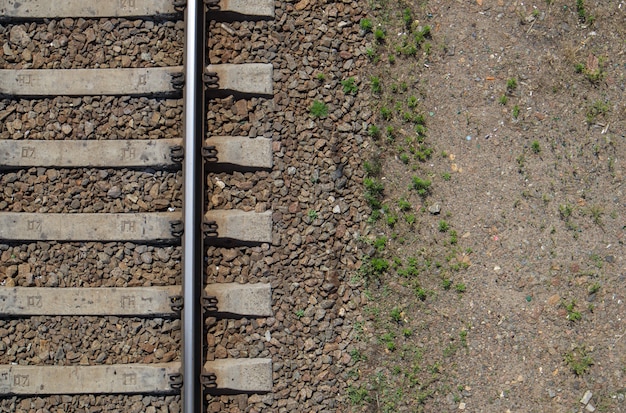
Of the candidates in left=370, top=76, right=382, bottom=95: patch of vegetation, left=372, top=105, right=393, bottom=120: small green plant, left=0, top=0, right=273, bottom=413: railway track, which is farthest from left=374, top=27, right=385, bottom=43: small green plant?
left=0, top=0, right=273, bottom=413: railway track

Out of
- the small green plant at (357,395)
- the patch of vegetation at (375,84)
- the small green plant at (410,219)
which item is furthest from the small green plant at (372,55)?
the small green plant at (357,395)

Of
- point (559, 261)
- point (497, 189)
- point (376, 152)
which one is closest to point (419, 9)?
point (376, 152)

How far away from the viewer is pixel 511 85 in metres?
5.17

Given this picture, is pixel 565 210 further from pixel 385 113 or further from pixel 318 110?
pixel 318 110

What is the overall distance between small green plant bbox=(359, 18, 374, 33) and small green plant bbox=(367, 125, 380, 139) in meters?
0.83

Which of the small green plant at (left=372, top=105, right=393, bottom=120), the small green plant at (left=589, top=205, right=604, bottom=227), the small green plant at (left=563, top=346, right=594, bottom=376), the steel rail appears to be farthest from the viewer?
the small green plant at (left=372, top=105, right=393, bottom=120)

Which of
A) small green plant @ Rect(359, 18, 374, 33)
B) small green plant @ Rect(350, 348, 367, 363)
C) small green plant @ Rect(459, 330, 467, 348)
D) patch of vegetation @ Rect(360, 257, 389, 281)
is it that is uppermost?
small green plant @ Rect(359, 18, 374, 33)

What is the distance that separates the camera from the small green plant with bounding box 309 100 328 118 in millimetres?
5162

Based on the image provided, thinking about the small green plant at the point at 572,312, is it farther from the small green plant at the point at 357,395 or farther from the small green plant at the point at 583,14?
the small green plant at the point at 583,14

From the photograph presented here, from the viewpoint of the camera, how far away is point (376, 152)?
517 centimetres

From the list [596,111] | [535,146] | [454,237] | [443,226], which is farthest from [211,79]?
[596,111]

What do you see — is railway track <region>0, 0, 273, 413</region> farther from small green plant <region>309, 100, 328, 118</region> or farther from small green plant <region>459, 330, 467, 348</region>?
small green plant <region>459, 330, 467, 348</region>

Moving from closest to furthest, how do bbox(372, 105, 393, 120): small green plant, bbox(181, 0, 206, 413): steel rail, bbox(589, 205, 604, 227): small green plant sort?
bbox(181, 0, 206, 413): steel rail
bbox(589, 205, 604, 227): small green plant
bbox(372, 105, 393, 120): small green plant

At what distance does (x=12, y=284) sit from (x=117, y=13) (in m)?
2.39
